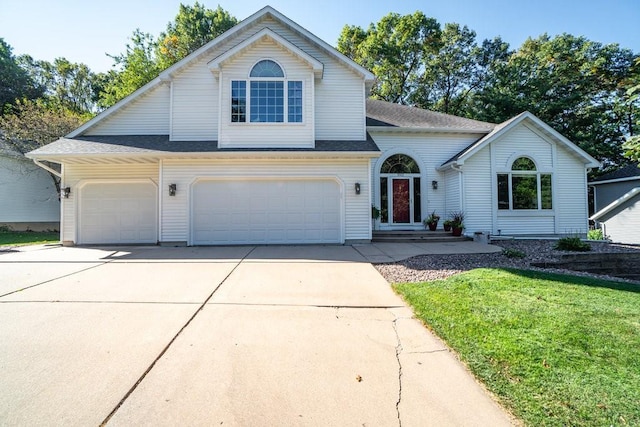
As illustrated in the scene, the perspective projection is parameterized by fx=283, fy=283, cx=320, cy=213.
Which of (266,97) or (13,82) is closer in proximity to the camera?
(266,97)

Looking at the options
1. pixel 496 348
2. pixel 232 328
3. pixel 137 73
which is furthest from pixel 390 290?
pixel 137 73

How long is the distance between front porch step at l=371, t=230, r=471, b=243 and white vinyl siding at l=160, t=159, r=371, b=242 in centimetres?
103

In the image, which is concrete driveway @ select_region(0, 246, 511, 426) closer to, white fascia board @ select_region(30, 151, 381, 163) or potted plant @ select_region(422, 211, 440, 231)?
white fascia board @ select_region(30, 151, 381, 163)

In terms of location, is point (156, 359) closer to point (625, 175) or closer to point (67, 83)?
point (625, 175)

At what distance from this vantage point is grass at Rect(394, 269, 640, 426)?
1.99 m

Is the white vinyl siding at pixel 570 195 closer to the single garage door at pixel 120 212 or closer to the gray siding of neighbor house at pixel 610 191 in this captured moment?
the gray siding of neighbor house at pixel 610 191

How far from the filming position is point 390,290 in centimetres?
476

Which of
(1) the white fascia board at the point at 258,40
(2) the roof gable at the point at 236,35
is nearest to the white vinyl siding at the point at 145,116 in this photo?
(2) the roof gable at the point at 236,35

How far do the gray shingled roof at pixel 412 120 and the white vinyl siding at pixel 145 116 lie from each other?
8352 millimetres

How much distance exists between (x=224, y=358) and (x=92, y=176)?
1096cm

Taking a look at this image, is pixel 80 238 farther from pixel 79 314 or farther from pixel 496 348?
pixel 496 348

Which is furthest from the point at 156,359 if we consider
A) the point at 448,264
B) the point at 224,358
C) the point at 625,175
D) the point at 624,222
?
the point at 625,175

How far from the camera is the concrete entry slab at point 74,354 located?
2.01 meters

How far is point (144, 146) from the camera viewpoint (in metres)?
9.76
